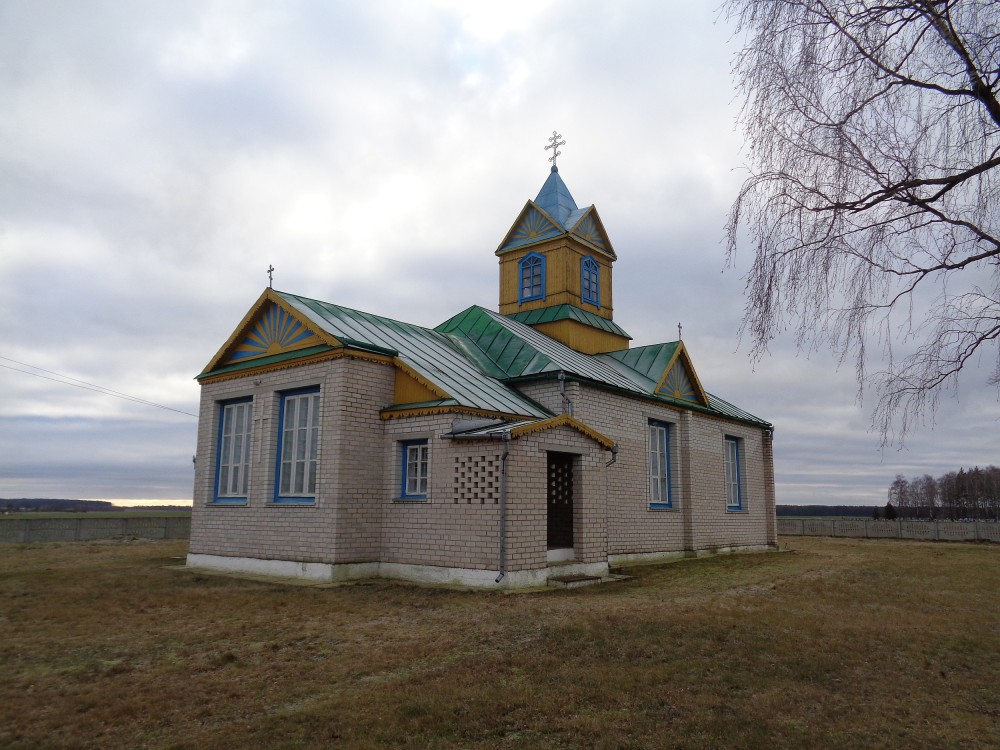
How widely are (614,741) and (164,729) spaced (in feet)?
11.1

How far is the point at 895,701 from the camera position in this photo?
5859mm

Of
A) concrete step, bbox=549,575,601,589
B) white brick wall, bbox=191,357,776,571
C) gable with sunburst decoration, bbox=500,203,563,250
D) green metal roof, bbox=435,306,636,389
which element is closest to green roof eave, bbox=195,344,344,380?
white brick wall, bbox=191,357,776,571

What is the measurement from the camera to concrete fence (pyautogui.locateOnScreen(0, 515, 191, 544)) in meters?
27.3

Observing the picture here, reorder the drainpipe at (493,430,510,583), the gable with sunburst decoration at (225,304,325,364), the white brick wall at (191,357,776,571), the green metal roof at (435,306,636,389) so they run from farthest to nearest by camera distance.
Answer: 1. the green metal roof at (435,306,636,389)
2. the gable with sunburst decoration at (225,304,325,364)
3. the white brick wall at (191,357,776,571)
4. the drainpipe at (493,430,510,583)

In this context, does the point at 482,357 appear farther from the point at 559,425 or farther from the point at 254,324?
the point at 254,324

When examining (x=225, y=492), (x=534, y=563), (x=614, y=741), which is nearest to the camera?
(x=614, y=741)

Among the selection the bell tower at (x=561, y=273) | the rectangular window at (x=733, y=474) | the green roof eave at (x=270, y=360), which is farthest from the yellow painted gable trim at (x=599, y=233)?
the green roof eave at (x=270, y=360)

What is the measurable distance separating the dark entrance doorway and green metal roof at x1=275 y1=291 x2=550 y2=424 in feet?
4.00

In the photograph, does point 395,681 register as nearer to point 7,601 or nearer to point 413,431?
point 413,431

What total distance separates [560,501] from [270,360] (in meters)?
7.49

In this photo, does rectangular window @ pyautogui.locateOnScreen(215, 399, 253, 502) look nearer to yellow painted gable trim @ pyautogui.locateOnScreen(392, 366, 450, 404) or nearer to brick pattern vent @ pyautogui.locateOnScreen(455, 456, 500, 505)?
yellow painted gable trim @ pyautogui.locateOnScreen(392, 366, 450, 404)

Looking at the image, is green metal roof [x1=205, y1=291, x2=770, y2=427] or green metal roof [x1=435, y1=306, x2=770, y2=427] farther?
green metal roof [x1=435, y1=306, x2=770, y2=427]

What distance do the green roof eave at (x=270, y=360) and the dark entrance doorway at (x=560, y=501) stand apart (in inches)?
212

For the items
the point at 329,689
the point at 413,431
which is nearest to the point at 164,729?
the point at 329,689
